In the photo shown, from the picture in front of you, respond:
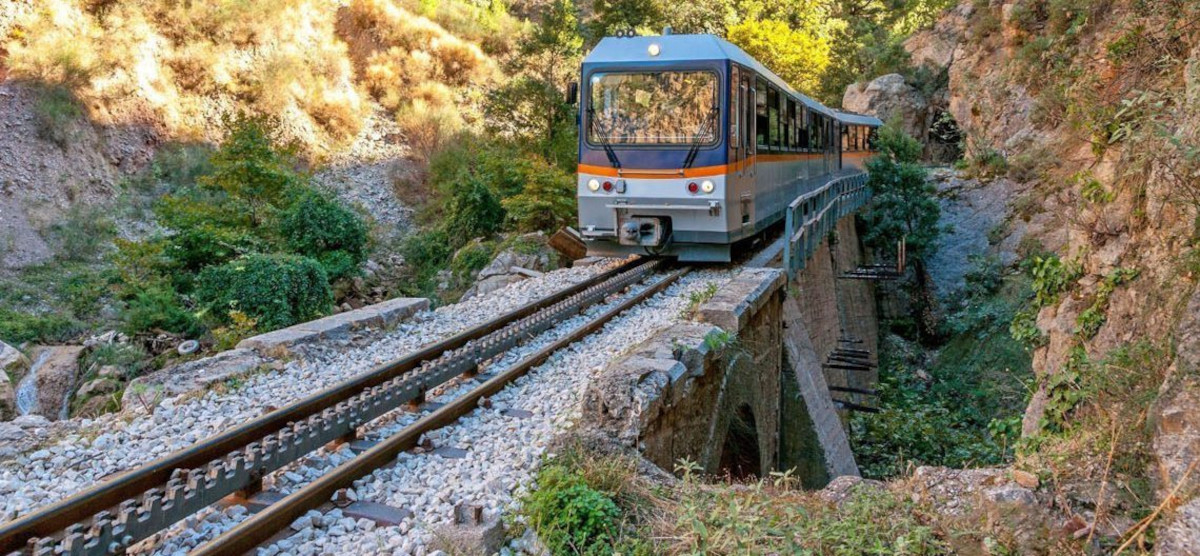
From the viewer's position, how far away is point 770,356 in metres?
9.25

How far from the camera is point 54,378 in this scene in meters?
10.2

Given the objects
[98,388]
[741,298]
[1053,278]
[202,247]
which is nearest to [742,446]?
[741,298]

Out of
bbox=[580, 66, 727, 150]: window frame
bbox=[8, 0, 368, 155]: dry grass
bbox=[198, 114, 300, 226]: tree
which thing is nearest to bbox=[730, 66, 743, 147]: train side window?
bbox=[580, 66, 727, 150]: window frame

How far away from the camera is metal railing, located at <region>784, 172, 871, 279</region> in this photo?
430 inches

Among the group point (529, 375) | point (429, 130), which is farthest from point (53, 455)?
point (429, 130)

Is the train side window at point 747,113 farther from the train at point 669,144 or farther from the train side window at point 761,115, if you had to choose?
the train side window at point 761,115

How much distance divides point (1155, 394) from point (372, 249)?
15.9 meters

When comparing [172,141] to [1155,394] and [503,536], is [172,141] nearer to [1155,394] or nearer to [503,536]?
[503,536]

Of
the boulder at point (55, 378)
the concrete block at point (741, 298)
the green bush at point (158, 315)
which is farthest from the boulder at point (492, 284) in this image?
the boulder at point (55, 378)

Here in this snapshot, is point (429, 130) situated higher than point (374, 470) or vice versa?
point (429, 130)

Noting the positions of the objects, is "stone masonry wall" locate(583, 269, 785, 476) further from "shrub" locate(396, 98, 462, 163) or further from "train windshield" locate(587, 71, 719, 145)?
"shrub" locate(396, 98, 462, 163)

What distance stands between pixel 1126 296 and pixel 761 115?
7.06 m

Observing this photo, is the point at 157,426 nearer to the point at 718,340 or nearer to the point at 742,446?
the point at 718,340

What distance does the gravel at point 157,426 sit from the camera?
4266 mm
